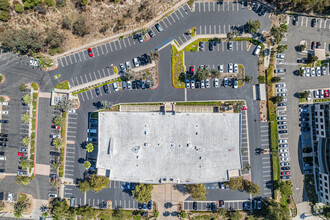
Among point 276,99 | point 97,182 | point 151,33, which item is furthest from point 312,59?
point 97,182

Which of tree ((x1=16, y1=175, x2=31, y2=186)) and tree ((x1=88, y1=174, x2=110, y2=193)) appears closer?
tree ((x1=88, y1=174, x2=110, y2=193))

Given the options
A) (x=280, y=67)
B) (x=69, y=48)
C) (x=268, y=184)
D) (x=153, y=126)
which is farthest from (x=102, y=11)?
(x=268, y=184)

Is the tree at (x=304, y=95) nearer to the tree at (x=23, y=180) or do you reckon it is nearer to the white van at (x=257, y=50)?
the white van at (x=257, y=50)

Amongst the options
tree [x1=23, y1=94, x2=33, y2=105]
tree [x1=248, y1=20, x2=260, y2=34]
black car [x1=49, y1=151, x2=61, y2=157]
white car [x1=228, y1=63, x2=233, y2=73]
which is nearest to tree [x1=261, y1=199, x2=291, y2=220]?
white car [x1=228, y1=63, x2=233, y2=73]

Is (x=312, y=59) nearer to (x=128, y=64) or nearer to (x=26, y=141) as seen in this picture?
(x=128, y=64)

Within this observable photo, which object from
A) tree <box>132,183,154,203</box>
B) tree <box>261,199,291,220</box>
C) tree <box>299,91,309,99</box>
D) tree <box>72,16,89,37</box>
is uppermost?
tree <box>72,16,89,37</box>

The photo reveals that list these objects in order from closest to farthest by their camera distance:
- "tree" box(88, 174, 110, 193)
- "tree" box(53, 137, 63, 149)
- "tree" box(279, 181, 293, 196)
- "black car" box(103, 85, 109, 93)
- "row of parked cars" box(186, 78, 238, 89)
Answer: "tree" box(279, 181, 293, 196)
"tree" box(88, 174, 110, 193)
"tree" box(53, 137, 63, 149)
"row of parked cars" box(186, 78, 238, 89)
"black car" box(103, 85, 109, 93)

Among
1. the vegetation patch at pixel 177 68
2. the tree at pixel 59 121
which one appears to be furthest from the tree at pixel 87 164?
the vegetation patch at pixel 177 68

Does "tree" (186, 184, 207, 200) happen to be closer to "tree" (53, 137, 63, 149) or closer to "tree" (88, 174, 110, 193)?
"tree" (88, 174, 110, 193)
